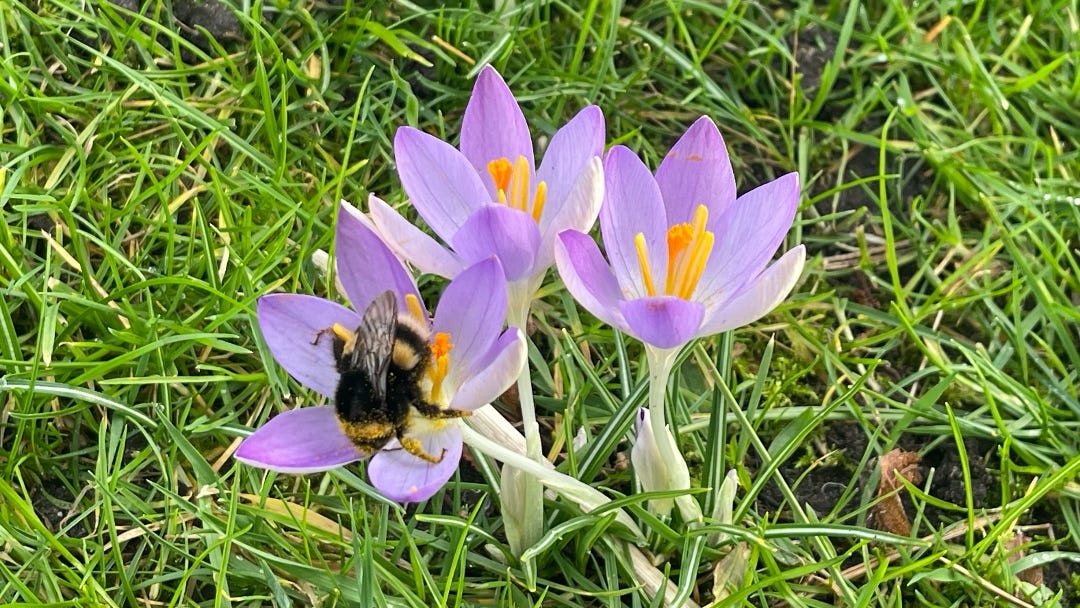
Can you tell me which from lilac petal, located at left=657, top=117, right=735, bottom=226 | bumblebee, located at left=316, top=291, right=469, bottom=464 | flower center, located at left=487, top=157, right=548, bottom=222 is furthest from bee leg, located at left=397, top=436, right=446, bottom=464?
lilac petal, located at left=657, top=117, right=735, bottom=226

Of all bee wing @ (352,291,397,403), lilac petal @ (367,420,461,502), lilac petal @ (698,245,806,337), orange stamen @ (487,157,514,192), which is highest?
orange stamen @ (487,157,514,192)

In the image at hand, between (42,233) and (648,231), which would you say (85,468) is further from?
(648,231)

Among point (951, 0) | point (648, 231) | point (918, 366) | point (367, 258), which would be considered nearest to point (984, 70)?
point (951, 0)

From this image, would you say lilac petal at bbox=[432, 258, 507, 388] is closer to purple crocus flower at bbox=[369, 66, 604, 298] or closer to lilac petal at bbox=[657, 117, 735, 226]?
purple crocus flower at bbox=[369, 66, 604, 298]

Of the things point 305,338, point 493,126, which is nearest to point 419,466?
point 305,338

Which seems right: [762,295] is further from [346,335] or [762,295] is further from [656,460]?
[346,335]
